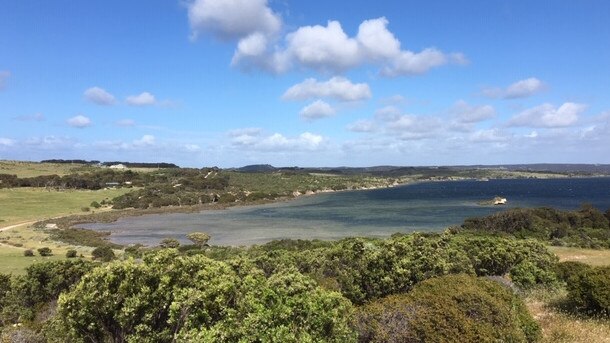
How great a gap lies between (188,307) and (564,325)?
10768 mm

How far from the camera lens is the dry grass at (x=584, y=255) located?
39688mm

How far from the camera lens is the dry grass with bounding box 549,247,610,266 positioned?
130 feet

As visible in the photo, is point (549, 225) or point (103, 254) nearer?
point (103, 254)

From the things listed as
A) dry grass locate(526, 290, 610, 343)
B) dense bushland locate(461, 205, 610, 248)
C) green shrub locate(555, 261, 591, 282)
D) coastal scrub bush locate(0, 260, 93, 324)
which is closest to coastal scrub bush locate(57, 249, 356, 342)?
dry grass locate(526, 290, 610, 343)

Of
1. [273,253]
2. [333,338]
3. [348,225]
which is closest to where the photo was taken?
[333,338]

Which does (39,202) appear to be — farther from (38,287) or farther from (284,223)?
(38,287)

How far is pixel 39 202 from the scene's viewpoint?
10400 centimetres

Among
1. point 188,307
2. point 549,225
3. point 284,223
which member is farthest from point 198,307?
point 284,223

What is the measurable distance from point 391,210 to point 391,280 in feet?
294

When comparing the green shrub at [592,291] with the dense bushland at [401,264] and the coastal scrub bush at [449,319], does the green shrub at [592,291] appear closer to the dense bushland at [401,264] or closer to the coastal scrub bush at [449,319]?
the coastal scrub bush at [449,319]

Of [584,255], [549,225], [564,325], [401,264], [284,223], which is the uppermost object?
[401,264]

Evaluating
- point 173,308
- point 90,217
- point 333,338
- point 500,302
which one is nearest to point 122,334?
point 173,308

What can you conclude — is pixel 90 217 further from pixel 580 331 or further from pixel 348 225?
pixel 580 331

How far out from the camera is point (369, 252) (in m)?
21.4
